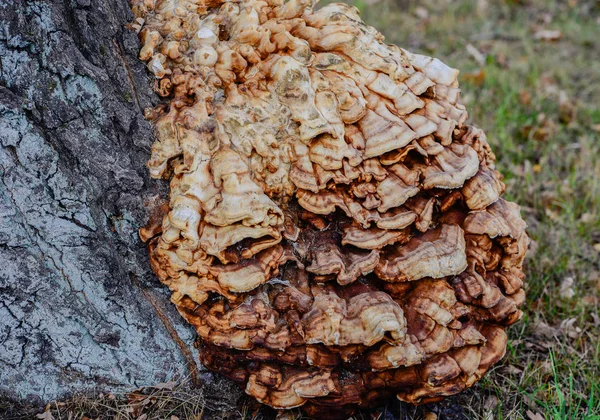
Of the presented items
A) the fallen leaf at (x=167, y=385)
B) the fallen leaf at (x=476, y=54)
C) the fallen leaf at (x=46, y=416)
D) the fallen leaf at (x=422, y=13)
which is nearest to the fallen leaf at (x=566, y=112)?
the fallen leaf at (x=476, y=54)

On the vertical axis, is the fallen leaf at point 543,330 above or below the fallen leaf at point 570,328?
below

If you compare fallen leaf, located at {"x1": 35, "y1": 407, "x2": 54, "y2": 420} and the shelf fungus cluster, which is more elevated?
the shelf fungus cluster

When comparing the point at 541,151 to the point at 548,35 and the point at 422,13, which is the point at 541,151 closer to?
the point at 548,35

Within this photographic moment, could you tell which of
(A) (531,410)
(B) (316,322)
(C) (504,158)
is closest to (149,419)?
(B) (316,322)

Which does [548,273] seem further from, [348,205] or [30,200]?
[30,200]

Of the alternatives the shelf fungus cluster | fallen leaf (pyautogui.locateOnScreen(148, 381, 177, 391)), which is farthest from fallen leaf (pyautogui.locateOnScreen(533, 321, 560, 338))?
fallen leaf (pyautogui.locateOnScreen(148, 381, 177, 391))

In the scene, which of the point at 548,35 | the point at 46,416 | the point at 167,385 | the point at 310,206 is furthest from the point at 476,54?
the point at 46,416

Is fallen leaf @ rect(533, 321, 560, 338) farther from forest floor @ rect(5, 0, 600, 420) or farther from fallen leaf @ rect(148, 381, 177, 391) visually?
fallen leaf @ rect(148, 381, 177, 391)

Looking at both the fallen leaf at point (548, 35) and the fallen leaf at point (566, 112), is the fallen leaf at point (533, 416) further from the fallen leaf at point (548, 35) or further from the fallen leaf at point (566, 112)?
the fallen leaf at point (548, 35)
